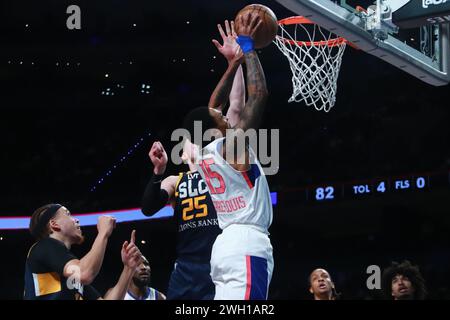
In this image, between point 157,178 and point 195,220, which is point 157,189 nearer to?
point 157,178

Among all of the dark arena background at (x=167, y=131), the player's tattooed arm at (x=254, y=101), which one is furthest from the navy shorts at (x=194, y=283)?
the dark arena background at (x=167, y=131)

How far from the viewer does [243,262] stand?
11.5ft

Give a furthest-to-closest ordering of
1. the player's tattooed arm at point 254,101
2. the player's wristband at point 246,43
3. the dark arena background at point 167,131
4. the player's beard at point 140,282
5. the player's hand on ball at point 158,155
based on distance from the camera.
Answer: the dark arena background at point 167,131 < the player's beard at point 140,282 < the player's hand on ball at point 158,155 < the player's wristband at point 246,43 < the player's tattooed arm at point 254,101

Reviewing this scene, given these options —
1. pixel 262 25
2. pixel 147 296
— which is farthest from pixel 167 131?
pixel 262 25

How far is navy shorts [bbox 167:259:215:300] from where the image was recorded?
4230 millimetres

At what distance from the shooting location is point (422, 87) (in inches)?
418

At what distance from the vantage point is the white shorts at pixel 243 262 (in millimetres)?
3508

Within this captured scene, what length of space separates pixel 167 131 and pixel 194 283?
6742 millimetres

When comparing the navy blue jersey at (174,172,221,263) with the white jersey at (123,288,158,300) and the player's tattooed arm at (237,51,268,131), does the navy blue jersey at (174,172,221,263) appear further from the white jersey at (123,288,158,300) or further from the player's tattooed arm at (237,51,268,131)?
the white jersey at (123,288,158,300)

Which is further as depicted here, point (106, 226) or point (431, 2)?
point (431, 2)

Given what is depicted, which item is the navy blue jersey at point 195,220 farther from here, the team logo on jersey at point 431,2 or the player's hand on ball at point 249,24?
the team logo on jersey at point 431,2

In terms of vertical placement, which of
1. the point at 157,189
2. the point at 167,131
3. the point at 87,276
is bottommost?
the point at 87,276

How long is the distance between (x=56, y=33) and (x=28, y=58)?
20.9 inches
